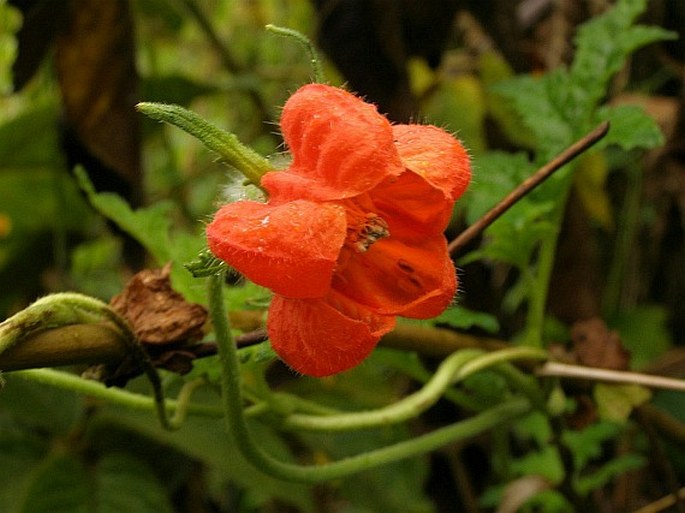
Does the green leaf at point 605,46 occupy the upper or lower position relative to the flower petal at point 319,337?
lower

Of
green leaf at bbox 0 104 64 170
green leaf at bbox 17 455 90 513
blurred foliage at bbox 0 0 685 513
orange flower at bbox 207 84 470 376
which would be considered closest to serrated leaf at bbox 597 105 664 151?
blurred foliage at bbox 0 0 685 513

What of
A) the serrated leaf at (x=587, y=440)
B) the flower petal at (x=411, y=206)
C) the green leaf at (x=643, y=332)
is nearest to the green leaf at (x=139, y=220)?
the flower petal at (x=411, y=206)

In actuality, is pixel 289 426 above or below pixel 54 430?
above

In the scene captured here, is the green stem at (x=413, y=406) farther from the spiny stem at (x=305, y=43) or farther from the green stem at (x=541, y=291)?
the spiny stem at (x=305, y=43)

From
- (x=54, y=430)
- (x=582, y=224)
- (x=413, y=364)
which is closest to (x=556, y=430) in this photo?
(x=413, y=364)

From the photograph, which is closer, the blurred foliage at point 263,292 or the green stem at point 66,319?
the green stem at point 66,319

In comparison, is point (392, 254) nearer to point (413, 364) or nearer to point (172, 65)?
point (413, 364)
